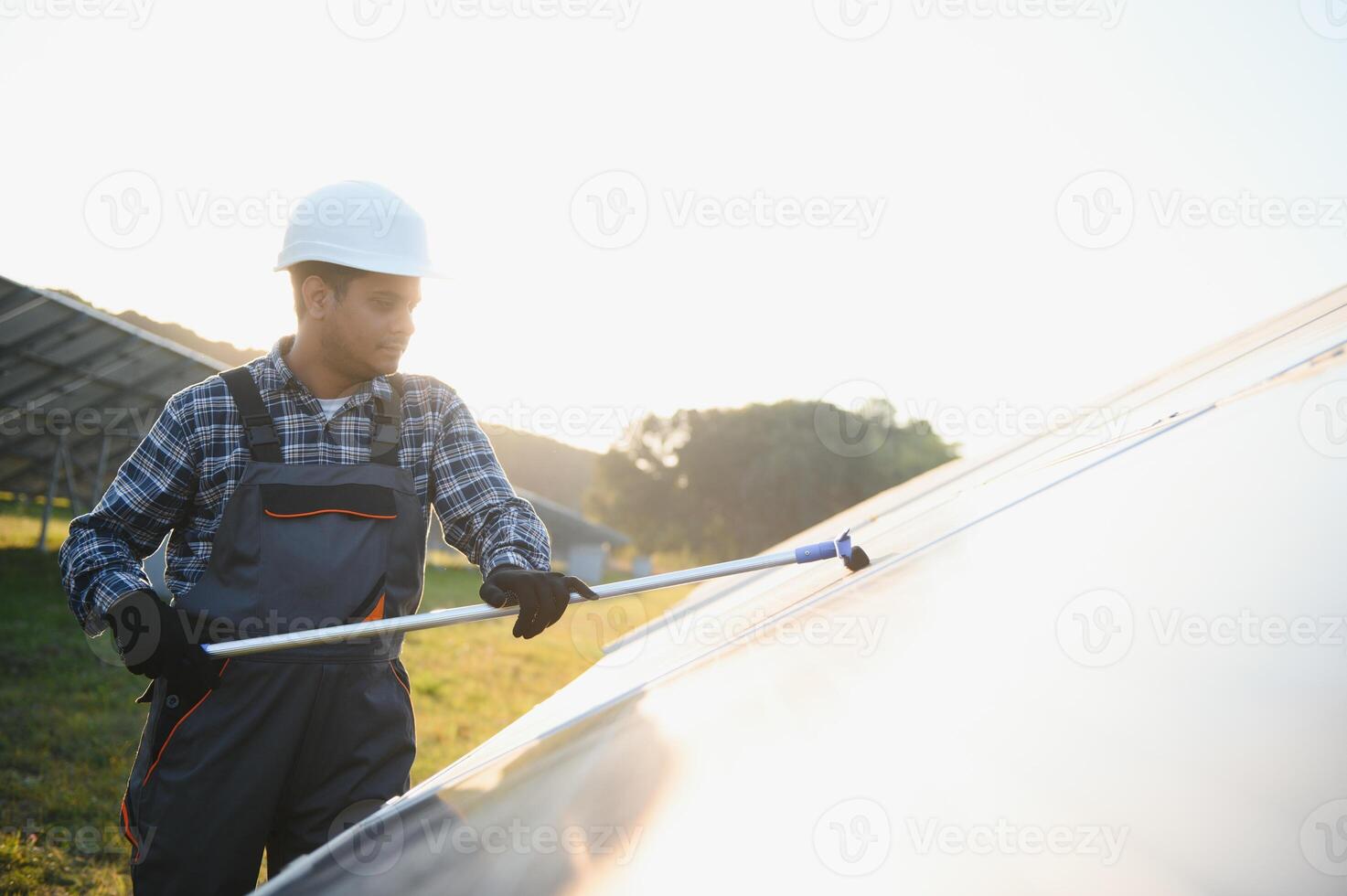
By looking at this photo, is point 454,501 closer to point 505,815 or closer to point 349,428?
point 349,428

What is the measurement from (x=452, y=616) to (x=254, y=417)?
0.58 m

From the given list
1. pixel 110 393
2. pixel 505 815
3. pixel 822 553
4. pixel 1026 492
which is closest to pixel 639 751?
pixel 505 815

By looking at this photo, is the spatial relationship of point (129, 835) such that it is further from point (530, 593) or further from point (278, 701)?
point (530, 593)

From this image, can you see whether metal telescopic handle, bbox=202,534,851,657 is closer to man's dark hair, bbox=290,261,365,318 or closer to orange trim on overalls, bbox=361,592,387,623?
orange trim on overalls, bbox=361,592,387,623

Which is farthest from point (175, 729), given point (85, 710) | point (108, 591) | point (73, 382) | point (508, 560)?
point (73, 382)

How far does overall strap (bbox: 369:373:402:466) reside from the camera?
198 centimetres

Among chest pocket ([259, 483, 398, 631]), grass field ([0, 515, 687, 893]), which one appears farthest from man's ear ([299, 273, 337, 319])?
grass field ([0, 515, 687, 893])

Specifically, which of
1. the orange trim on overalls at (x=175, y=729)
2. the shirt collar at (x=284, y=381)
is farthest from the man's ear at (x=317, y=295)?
the orange trim on overalls at (x=175, y=729)

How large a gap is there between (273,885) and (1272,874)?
1.41 m

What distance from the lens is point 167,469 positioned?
1870mm

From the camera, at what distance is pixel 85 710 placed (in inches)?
208

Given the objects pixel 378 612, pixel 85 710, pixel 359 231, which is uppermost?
pixel 359 231

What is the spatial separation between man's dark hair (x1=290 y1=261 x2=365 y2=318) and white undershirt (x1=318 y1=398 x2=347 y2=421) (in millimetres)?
209

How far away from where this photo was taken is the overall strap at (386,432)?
198 centimetres
